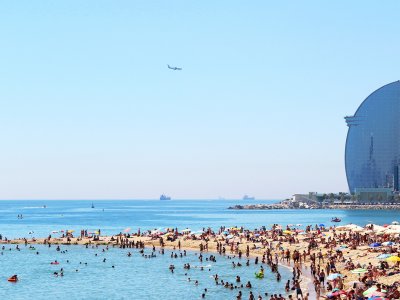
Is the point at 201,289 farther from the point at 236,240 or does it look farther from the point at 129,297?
the point at 236,240

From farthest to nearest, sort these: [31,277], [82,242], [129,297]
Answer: [82,242], [31,277], [129,297]

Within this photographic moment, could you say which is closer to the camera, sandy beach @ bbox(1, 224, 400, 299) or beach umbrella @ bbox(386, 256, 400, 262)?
sandy beach @ bbox(1, 224, 400, 299)

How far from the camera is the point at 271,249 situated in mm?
69500

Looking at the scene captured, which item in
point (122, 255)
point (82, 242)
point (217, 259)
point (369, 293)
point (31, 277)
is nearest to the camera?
point (369, 293)

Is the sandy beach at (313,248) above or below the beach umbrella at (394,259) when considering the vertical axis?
below

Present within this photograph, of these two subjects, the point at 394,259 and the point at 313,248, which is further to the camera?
the point at 313,248

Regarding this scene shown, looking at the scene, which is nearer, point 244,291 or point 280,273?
point 244,291

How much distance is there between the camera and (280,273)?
181 feet

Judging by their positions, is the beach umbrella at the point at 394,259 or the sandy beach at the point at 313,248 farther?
the beach umbrella at the point at 394,259

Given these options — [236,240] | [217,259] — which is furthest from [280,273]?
[236,240]

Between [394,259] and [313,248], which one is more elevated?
[394,259]

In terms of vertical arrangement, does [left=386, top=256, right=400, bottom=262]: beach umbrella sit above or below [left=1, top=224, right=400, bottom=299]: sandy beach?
above

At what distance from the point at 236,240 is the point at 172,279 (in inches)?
989

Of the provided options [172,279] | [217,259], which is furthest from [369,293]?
[217,259]
